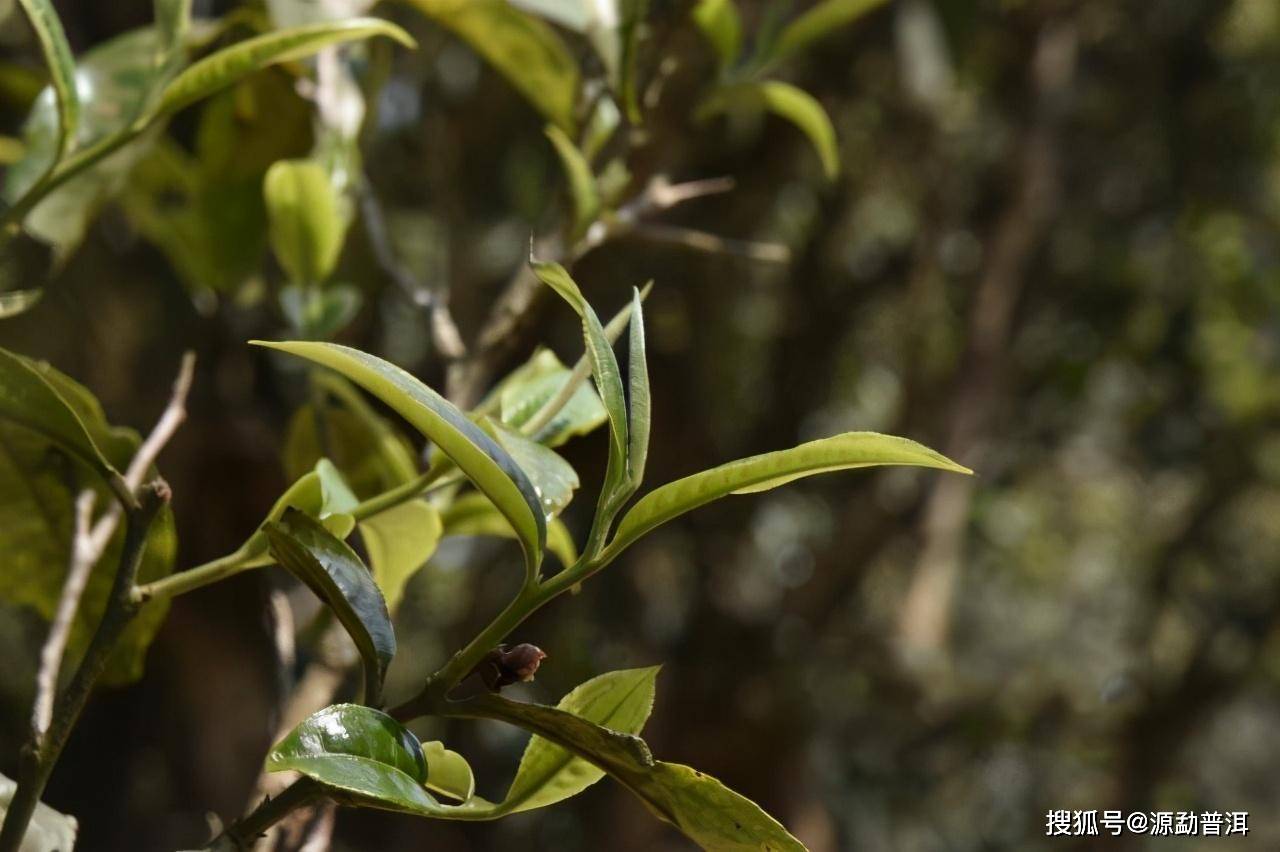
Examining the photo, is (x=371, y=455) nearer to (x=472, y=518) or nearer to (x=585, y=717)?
(x=472, y=518)

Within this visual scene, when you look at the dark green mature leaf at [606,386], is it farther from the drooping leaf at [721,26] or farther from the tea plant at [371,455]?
the drooping leaf at [721,26]

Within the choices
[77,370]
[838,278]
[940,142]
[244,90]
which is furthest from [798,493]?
[244,90]

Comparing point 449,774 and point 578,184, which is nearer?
point 449,774

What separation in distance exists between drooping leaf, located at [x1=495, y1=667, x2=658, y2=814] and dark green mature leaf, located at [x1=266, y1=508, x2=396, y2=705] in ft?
0.17

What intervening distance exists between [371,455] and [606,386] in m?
0.31

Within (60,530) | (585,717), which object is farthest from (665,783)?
(60,530)

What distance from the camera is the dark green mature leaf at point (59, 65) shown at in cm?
→ 46

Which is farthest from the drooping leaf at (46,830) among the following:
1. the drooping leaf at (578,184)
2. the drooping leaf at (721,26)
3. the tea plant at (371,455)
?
the drooping leaf at (721,26)

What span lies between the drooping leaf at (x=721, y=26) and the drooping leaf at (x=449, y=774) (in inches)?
16.2

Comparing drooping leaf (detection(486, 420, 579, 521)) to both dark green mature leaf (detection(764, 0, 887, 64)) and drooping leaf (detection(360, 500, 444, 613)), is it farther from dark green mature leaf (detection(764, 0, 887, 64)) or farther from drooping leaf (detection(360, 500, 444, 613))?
dark green mature leaf (detection(764, 0, 887, 64))

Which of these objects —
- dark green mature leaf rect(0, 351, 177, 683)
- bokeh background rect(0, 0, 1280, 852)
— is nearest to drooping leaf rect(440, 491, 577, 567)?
dark green mature leaf rect(0, 351, 177, 683)

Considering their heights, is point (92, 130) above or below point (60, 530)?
above

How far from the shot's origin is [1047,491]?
11.4 feet

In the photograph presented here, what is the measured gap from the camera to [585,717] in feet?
1.24
